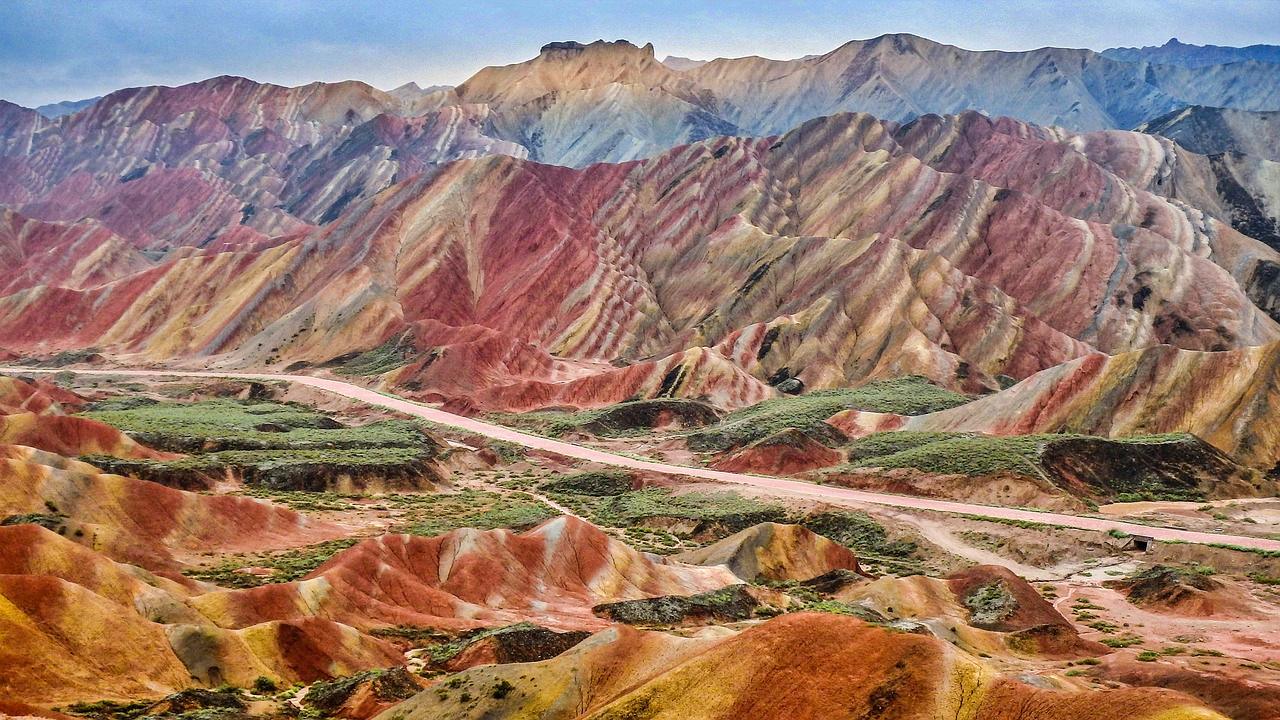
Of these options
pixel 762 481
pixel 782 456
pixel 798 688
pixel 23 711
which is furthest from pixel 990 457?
pixel 23 711

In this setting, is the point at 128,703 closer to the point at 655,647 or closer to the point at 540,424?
the point at 655,647

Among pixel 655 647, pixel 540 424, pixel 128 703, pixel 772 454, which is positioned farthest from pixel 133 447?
pixel 655 647

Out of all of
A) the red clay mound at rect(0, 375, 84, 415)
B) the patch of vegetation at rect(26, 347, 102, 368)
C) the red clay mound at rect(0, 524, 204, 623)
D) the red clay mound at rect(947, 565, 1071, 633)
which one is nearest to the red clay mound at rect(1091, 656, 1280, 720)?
the red clay mound at rect(947, 565, 1071, 633)

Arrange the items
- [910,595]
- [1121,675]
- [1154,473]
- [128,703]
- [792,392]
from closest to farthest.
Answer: [128,703]
[1121,675]
[910,595]
[1154,473]
[792,392]

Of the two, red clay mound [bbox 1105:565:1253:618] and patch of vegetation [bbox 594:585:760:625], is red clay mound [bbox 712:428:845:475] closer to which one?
red clay mound [bbox 1105:565:1253:618]

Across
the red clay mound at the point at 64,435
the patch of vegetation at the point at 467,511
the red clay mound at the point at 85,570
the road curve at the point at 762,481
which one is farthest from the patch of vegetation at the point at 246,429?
the red clay mound at the point at 85,570

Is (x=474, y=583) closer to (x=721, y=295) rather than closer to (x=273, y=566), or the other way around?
(x=273, y=566)

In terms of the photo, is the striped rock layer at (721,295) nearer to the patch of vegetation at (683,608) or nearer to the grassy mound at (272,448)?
the grassy mound at (272,448)
